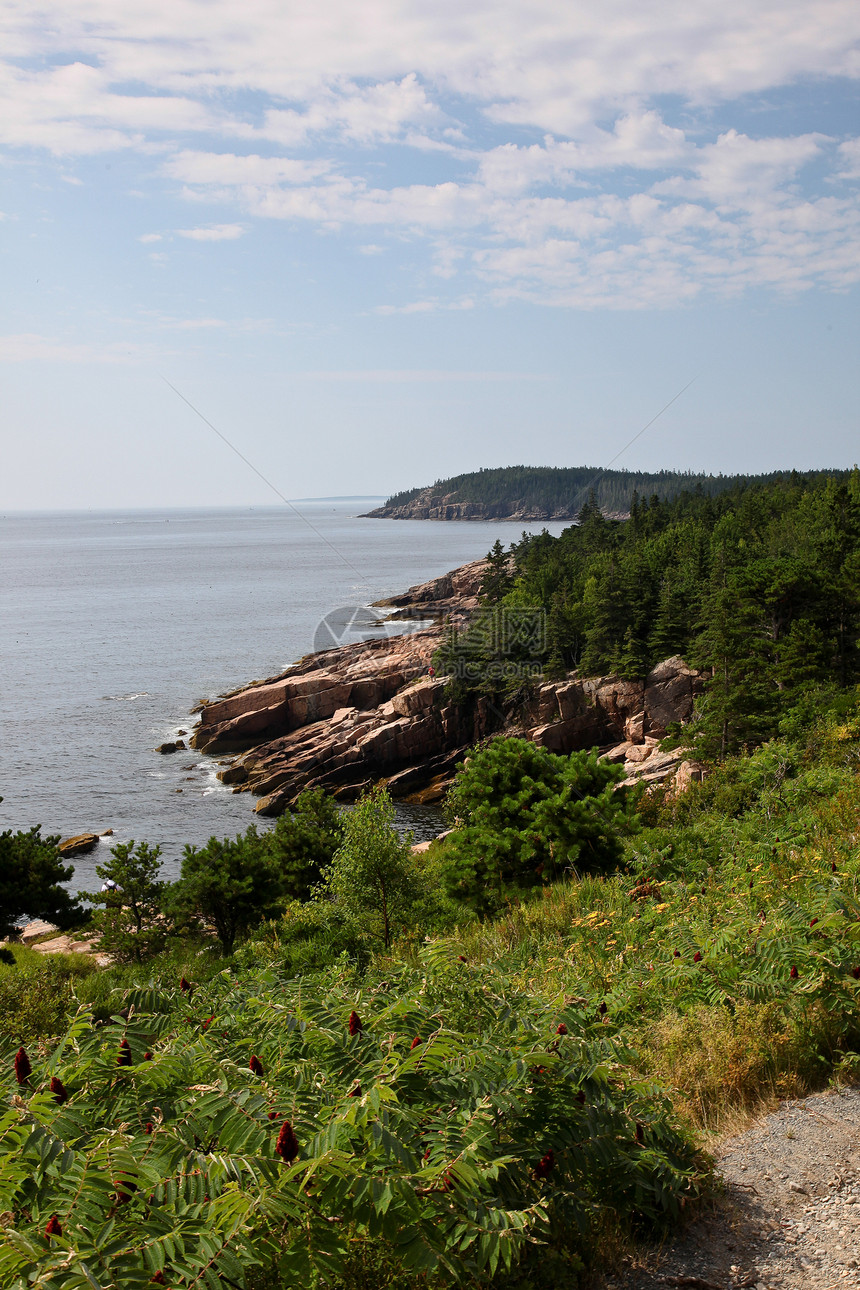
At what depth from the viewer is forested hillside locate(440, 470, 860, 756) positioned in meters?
37.1

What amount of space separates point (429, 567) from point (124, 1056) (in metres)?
144


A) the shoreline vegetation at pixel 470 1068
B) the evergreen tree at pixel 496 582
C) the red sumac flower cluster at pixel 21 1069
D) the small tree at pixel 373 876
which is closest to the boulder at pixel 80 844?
the shoreline vegetation at pixel 470 1068

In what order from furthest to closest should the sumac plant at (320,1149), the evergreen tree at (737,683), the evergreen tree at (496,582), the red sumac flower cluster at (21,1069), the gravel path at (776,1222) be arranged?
the evergreen tree at (496,582)
the evergreen tree at (737,683)
the gravel path at (776,1222)
the red sumac flower cluster at (21,1069)
the sumac plant at (320,1149)

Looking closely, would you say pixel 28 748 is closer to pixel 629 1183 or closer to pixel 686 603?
pixel 686 603

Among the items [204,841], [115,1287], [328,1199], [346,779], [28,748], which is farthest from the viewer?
[28,748]

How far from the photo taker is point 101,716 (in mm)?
60938

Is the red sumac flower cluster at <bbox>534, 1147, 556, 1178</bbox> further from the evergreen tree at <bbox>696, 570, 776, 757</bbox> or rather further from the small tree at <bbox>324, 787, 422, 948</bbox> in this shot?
the evergreen tree at <bbox>696, 570, 776, 757</bbox>

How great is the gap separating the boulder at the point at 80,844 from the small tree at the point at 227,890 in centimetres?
1716

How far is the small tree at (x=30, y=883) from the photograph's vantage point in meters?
→ 22.3

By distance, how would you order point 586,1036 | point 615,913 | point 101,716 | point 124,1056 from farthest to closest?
point 101,716, point 615,913, point 586,1036, point 124,1056

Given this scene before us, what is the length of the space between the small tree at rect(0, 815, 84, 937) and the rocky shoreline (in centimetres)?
2093

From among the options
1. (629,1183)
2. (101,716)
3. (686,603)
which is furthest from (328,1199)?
(101,716)

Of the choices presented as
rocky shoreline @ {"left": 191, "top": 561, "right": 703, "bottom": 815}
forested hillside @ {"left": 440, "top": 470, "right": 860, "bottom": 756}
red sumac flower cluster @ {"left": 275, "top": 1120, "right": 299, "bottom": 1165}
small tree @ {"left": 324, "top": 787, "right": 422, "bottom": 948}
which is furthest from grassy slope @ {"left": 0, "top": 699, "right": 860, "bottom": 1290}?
rocky shoreline @ {"left": 191, "top": 561, "right": 703, "bottom": 815}

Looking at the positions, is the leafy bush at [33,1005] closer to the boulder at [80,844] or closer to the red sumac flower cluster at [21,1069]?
the red sumac flower cluster at [21,1069]
